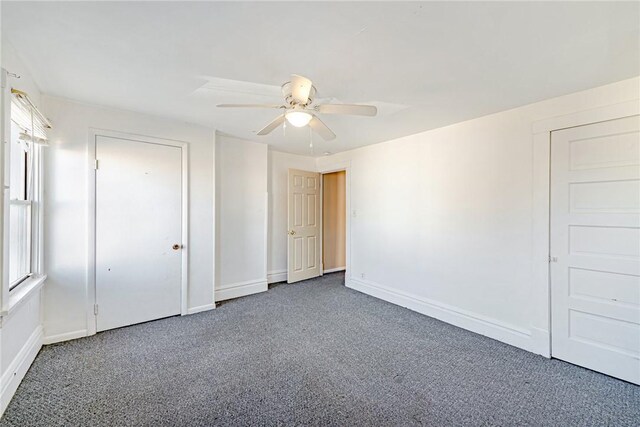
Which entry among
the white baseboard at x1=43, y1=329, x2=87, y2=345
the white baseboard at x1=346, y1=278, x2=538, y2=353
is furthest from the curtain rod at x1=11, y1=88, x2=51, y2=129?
the white baseboard at x1=346, y1=278, x2=538, y2=353

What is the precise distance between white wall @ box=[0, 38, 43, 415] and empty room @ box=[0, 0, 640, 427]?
0.02 m

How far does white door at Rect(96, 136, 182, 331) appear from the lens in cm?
288

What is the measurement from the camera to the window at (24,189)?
2.13 meters

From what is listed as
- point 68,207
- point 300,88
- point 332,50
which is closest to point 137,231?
point 68,207

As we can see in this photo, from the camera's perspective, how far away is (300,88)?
5.81 feet

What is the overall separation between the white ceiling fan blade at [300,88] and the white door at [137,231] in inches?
83.8

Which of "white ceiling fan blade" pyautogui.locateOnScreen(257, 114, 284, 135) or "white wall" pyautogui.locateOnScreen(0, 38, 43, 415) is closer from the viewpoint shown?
"white wall" pyautogui.locateOnScreen(0, 38, 43, 415)

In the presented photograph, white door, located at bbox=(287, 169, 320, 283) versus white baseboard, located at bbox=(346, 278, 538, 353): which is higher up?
white door, located at bbox=(287, 169, 320, 283)

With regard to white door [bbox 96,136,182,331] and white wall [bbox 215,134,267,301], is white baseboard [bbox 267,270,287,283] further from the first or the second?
white door [bbox 96,136,182,331]

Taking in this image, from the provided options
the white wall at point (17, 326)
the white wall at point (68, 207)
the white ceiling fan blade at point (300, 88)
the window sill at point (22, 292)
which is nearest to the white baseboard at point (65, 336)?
the white wall at point (68, 207)

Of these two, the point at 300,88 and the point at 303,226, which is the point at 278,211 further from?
the point at 300,88

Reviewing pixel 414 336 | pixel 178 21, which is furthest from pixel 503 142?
pixel 178 21

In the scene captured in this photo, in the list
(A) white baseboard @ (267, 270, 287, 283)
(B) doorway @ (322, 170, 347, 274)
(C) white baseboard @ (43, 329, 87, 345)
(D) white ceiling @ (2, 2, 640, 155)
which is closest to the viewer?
(D) white ceiling @ (2, 2, 640, 155)

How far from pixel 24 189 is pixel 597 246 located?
493 centimetres
